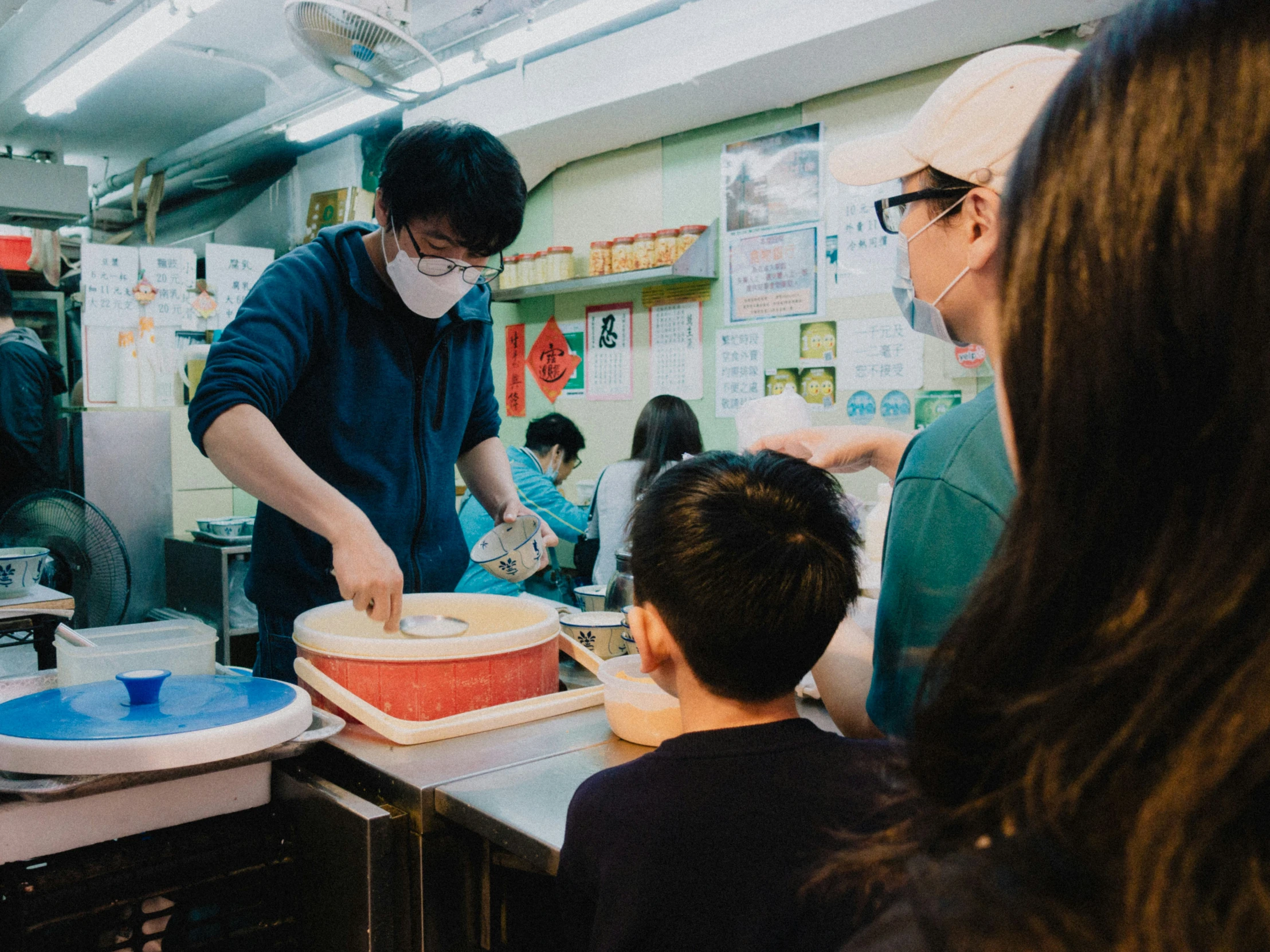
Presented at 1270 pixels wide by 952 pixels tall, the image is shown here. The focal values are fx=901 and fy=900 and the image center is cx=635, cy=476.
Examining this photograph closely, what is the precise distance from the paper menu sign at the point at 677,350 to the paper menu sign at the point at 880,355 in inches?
30.2

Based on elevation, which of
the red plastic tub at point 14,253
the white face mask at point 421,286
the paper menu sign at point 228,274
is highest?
the red plastic tub at point 14,253

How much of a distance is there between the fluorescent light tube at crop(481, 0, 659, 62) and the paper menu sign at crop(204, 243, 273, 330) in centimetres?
243

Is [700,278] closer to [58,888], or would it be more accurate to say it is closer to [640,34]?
[640,34]

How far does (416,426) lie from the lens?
1.74 m

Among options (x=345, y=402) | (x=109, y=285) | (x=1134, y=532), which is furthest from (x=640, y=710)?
(x=109, y=285)

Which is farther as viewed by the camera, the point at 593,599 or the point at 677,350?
the point at 677,350

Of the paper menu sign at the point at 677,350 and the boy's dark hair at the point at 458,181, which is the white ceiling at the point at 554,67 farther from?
the boy's dark hair at the point at 458,181

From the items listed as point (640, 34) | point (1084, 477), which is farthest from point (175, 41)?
point (1084, 477)

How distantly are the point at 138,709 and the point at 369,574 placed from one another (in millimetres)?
335

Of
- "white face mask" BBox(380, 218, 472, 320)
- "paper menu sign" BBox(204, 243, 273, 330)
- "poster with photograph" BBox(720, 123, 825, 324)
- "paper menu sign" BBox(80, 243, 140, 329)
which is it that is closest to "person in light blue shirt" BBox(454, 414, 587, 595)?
"poster with photograph" BBox(720, 123, 825, 324)

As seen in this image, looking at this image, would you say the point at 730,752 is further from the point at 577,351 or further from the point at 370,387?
the point at 577,351

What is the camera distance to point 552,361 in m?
4.91

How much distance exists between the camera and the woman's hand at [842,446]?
4.29ft

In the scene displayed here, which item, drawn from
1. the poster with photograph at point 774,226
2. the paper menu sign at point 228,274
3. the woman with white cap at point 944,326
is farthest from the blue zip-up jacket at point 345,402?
the paper menu sign at point 228,274
